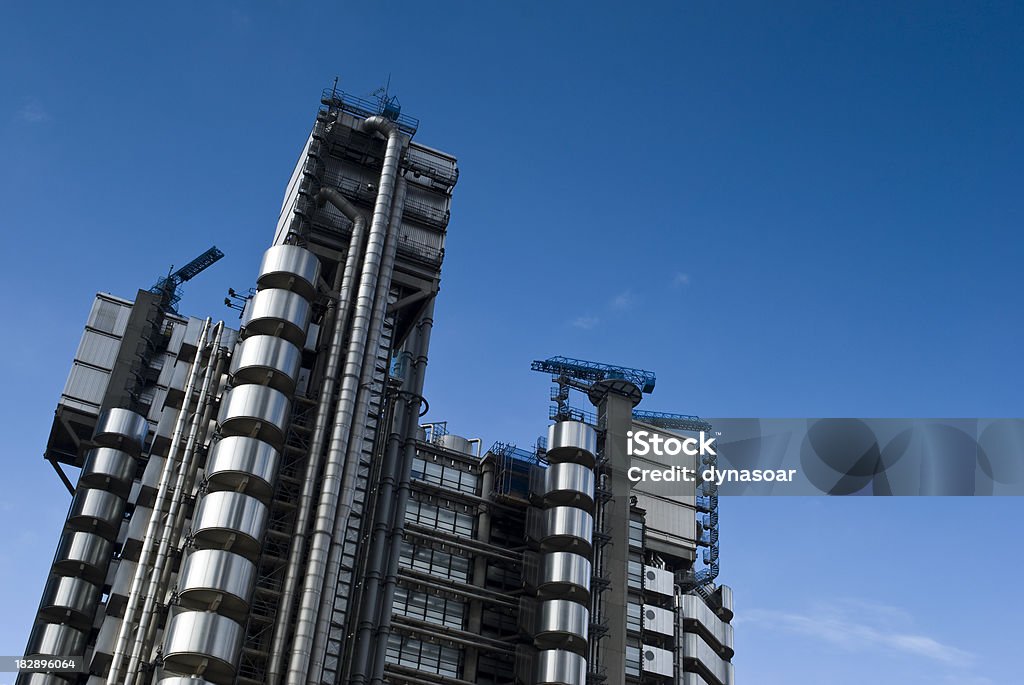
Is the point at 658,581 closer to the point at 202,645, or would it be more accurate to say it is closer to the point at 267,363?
the point at 267,363

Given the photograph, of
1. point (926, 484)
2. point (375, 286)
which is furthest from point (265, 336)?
point (926, 484)

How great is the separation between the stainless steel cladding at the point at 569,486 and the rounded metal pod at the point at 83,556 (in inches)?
1556

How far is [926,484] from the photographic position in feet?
220

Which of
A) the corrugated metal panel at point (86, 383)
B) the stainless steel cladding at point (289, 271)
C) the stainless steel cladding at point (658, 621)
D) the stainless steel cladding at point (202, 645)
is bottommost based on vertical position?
the stainless steel cladding at point (202, 645)

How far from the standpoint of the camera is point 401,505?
97.2m

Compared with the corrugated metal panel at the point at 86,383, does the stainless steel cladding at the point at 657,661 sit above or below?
below

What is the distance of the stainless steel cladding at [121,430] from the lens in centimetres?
10356

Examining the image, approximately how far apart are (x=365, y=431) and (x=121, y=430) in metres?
25.3

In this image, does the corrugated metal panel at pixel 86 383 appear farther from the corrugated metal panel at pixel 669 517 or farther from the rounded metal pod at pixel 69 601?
the corrugated metal panel at pixel 669 517

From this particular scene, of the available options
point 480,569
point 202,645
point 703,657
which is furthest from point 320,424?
point 703,657

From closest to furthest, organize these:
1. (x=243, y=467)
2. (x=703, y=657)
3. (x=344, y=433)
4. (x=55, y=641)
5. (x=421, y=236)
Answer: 1. (x=243, y=467)
2. (x=344, y=433)
3. (x=55, y=641)
4. (x=421, y=236)
5. (x=703, y=657)

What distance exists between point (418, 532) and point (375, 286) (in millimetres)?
22722

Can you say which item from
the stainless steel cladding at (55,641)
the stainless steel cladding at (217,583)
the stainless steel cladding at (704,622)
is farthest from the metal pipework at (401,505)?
the stainless steel cladding at (704,622)

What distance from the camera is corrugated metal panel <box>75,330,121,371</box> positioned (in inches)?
4429
